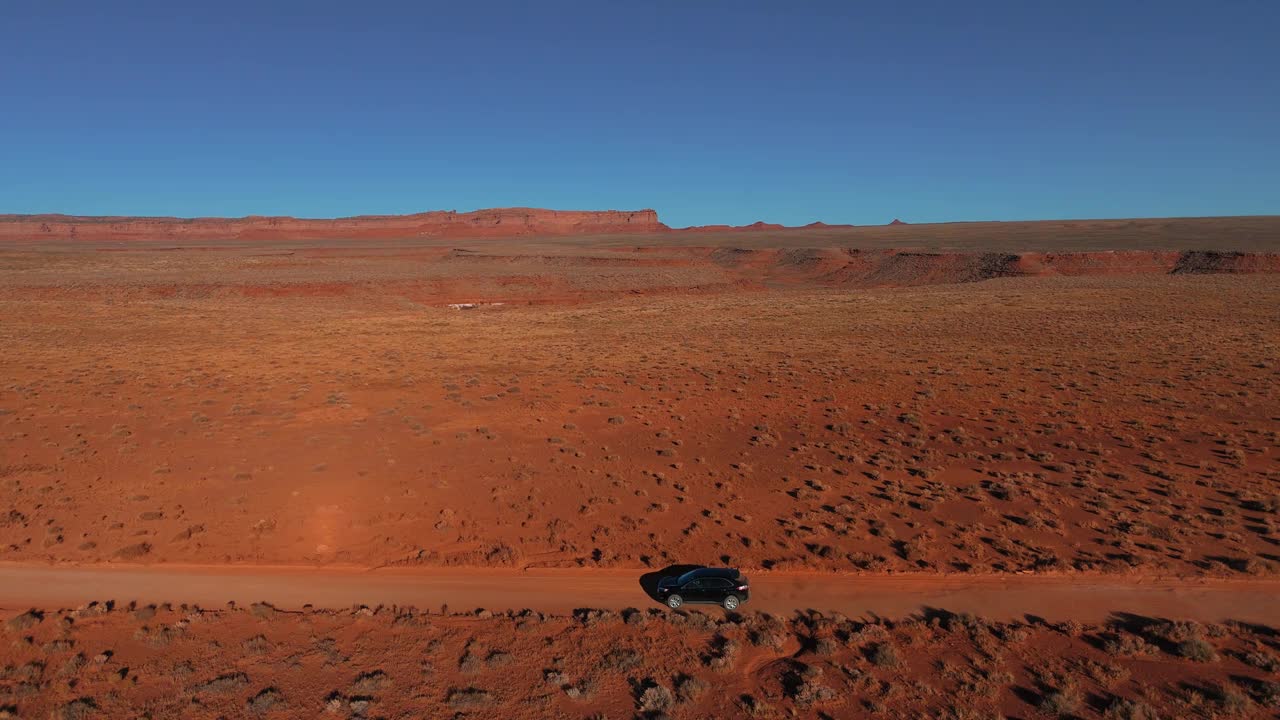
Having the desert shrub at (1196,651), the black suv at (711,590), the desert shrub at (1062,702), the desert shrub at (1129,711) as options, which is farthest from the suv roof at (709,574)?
the desert shrub at (1196,651)

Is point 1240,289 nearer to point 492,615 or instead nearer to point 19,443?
point 492,615

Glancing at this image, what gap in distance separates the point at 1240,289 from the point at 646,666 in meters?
56.3

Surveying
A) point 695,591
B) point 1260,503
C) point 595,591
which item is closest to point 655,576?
point 595,591

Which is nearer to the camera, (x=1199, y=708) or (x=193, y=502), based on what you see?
(x=1199, y=708)

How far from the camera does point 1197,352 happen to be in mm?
28141

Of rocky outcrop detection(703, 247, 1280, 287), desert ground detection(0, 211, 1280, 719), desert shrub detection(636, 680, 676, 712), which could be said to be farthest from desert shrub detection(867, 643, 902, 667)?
rocky outcrop detection(703, 247, 1280, 287)

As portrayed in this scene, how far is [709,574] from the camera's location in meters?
10.4

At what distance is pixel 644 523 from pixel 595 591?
2733mm

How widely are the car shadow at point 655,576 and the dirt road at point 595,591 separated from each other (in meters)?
0.05

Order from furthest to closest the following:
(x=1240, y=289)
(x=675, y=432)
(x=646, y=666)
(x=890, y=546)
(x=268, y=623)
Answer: (x=1240, y=289)
(x=675, y=432)
(x=890, y=546)
(x=268, y=623)
(x=646, y=666)

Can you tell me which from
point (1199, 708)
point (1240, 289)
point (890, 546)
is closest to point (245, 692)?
point (890, 546)

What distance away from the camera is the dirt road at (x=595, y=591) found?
10297mm

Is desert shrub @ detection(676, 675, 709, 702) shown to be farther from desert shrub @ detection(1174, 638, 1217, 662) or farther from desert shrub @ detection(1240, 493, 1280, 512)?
desert shrub @ detection(1240, 493, 1280, 512)

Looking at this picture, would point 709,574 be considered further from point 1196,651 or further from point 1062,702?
point 1196,651
